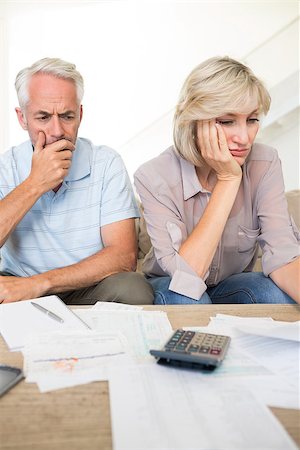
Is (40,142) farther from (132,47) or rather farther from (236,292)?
(132,47)

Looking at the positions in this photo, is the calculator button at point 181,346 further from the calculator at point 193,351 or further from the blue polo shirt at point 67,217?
the blue polo shirt at point 67,217

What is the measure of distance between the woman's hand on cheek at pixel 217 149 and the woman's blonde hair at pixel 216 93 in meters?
0.03

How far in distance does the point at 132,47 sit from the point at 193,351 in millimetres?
3570

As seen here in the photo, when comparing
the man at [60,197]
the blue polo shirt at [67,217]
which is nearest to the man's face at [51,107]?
the man at [60,197]

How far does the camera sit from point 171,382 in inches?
28.3

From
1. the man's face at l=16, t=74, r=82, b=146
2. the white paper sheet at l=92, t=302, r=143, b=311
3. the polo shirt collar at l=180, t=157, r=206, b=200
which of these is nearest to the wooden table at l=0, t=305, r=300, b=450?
the white paper sheet at l=92, t=302, r=143, b=311

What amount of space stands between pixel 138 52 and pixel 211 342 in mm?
3505

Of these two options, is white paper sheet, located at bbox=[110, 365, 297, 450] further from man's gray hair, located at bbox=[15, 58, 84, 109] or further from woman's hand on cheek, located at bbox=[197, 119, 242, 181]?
man's gray hair, located at bbox=[15, 58, 84, 109]

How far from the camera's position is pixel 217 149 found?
147 cm

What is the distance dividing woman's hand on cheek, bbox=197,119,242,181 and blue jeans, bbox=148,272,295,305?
0.31m

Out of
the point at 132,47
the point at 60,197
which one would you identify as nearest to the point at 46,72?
the point at 60,197

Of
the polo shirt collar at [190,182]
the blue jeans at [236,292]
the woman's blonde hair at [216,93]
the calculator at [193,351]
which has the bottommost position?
the blue jeans at [236,292]

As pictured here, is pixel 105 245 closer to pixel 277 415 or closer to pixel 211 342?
pixel 211 342

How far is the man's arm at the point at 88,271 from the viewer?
1.28 m
